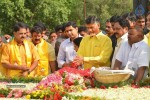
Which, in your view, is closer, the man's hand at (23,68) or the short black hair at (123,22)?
the short black hair at (123,22)

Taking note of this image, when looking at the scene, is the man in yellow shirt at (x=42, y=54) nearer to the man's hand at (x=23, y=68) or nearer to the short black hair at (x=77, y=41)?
the man's hand at (x=23, y=68)

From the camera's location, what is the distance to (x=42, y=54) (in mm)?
11320

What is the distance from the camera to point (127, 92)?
27.2 feet

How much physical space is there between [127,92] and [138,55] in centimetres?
100

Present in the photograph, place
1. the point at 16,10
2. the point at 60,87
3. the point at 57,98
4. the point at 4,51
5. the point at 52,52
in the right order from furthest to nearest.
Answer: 1. the point at 16,10
2. the point at 52,52
3. the point at 4,51
4. the point at 60,87
5. the point at 57,98

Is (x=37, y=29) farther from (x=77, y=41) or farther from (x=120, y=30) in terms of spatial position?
(x=120, y=30)

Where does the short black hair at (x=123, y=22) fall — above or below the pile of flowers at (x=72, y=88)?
above

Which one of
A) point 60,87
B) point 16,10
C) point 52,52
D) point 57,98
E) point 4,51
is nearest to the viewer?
point 57,98

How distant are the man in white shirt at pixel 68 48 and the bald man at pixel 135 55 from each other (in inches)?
73.1

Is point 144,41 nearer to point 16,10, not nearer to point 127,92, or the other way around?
point 127,92

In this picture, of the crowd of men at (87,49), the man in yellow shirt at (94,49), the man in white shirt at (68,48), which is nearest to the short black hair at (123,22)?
the crowd of men at (87,49)

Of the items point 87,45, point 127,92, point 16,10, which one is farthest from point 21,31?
point 16,10

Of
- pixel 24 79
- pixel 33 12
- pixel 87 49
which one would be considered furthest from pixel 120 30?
pixel 33 12

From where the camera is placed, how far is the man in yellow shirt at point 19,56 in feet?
34.7
